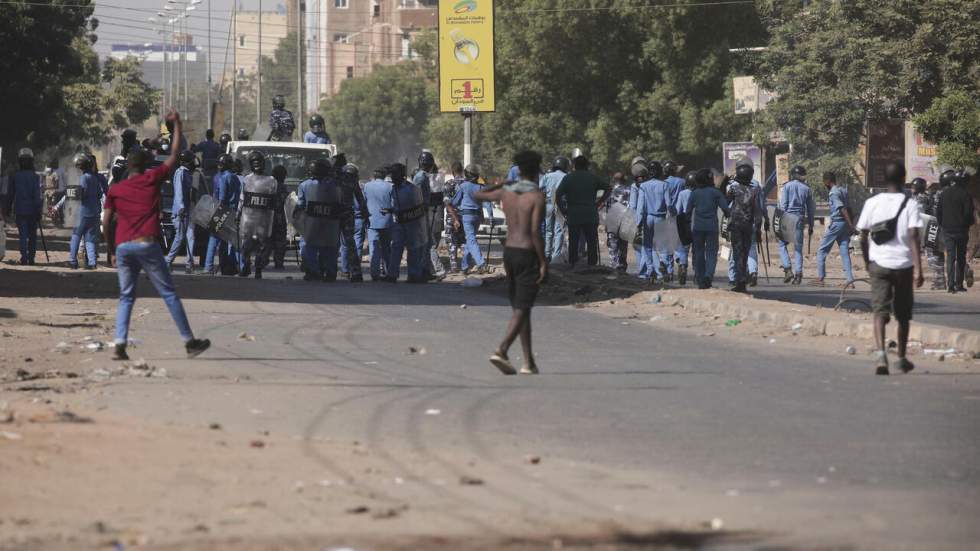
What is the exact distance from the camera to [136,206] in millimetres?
13211

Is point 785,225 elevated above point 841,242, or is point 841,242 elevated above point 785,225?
point 785,225

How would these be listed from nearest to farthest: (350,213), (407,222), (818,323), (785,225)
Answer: (818,323) < (407,222) < (350,213) < (785,225)

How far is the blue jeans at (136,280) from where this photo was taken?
1318 centimetres

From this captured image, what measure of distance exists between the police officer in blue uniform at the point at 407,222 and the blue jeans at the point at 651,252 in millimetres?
3399

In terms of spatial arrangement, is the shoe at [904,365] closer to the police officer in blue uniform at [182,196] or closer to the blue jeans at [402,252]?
the blue jeans at [402,252]

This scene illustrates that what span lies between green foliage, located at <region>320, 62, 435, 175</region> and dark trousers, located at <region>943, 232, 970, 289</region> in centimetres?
8300

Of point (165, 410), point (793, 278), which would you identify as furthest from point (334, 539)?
point (793, 278)

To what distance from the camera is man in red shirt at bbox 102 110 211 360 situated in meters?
13.2

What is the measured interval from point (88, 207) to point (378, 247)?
14.8ft

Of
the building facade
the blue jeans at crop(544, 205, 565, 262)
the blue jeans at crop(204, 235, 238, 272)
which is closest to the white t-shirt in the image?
the blue jeans at crop(544, 205, 565, 262)

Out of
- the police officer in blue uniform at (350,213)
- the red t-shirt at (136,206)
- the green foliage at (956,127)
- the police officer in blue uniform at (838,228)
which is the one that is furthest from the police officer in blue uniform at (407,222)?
the green foliage at (956,127)

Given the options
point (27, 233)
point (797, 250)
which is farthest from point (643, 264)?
point (27, 233)

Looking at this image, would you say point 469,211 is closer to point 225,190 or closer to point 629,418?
point 225,190

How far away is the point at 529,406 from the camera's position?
1105 cm
